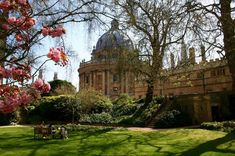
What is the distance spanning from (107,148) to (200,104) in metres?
18.4

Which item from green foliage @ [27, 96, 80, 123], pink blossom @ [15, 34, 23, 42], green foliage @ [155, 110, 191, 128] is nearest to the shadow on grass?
green foliage @ [155, 110, 191, 128]

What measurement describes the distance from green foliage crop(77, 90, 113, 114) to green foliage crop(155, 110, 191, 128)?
1139 centimetres

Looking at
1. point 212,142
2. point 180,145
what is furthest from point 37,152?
point 212,142

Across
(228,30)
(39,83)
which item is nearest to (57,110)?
(228,30)

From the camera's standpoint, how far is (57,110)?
141 ft

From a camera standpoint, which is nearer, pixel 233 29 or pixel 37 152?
pixel 37 152

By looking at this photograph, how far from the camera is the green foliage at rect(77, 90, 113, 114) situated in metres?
43.2

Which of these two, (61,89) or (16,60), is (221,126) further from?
(61,89)

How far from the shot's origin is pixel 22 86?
788 cm

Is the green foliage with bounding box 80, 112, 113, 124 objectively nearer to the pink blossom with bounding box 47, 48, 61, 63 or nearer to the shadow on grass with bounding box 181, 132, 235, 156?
the shadow on grass with bounding box 181, 132, 235, 156

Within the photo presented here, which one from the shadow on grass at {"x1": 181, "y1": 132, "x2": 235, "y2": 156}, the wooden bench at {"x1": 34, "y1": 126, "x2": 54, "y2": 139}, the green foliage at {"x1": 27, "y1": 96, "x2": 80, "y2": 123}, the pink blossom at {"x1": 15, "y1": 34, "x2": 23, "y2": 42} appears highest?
the pink blossom at {"x1": 15, "y1": 34, "x2": 23, "y2": 42}

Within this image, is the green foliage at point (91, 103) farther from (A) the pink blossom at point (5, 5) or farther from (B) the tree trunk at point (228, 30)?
(A) the pink blossom at point (5, 5)

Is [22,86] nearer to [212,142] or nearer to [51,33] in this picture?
[51,33]

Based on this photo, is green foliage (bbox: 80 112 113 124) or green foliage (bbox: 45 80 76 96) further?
green foliage (bbox: 45 80 76 96)
